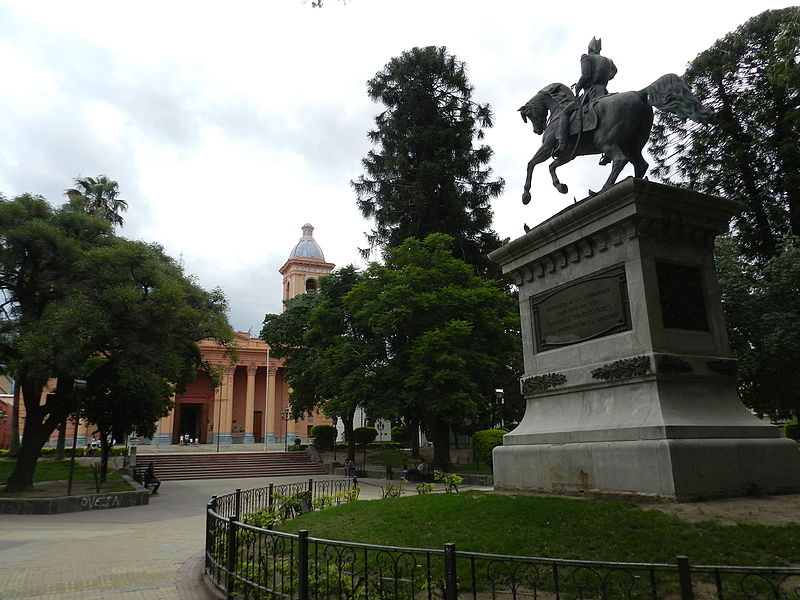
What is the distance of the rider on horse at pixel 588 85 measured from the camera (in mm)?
10914

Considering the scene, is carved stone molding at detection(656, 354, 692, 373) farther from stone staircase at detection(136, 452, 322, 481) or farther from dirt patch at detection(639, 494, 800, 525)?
stone staircase at detection(136, 452, 322, 481)

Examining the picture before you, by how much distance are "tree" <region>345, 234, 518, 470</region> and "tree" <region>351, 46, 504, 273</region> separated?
7.60 meters

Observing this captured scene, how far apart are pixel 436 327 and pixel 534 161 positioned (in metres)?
16.1

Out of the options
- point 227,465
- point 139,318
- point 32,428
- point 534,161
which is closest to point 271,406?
point 227,465

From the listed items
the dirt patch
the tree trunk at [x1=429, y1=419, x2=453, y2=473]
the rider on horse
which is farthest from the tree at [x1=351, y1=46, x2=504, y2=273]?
the dirt patch

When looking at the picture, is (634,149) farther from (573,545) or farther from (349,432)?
(349,432)

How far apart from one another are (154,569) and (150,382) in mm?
13239

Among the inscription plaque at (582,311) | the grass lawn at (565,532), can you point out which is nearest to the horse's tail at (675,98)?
the inscription plaque at (582,311)

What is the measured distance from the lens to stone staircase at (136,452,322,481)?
3559cm

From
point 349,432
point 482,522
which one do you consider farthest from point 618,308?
point 349,432

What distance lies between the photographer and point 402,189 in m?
39.5

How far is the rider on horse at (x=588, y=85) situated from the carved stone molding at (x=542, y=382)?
423cm

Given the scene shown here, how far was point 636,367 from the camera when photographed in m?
8.46

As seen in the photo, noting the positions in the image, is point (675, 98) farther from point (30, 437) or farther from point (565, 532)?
point (30, 437)
